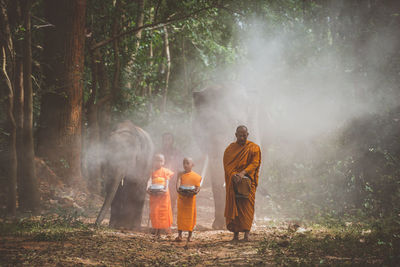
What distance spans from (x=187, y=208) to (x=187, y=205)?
0.19 feet

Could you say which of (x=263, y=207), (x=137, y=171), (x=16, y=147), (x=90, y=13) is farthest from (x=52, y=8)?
(x=263, y=207)

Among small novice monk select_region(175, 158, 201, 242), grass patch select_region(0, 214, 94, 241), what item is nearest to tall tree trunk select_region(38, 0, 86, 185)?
grass patch select_region(0, 214, 94, 241)

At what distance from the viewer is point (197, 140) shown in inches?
406

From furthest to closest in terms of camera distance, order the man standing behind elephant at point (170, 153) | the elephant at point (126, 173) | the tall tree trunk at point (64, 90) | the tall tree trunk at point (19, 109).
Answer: the man standing behind elephant at point (170, 153) → the tall tree trunk at point (64, 90) → the elephant at point (126, 173) → the tall tree trunk at point (19, 109)

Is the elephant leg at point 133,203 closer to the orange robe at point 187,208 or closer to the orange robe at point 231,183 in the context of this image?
the orange robe at point 187,208

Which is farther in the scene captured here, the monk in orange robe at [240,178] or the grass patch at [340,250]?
the monk in orange robe at [240,178]

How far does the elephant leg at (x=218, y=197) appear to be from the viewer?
8.34 metres

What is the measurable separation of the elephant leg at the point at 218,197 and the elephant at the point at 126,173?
1526 millimetres

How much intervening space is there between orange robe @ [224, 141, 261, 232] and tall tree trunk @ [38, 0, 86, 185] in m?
4.09

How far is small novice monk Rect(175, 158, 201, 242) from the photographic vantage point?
6902 mm

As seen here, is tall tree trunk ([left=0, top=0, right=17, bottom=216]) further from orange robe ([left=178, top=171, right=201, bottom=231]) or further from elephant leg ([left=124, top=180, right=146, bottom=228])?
orange robe ([left=178, top=171, right=201, bottom=231])

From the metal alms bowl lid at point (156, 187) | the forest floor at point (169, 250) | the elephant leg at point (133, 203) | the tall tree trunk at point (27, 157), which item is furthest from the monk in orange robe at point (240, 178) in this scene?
the tall tree trunk at point (27, 157)

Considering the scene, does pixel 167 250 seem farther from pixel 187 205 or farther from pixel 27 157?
pixel 27 157

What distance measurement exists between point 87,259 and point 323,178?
29.2 ft
